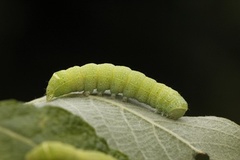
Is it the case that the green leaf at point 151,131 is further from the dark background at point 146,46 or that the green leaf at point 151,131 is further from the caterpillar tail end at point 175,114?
the dark background at point 146,46

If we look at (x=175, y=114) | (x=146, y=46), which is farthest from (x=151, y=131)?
(x=146, y=46)

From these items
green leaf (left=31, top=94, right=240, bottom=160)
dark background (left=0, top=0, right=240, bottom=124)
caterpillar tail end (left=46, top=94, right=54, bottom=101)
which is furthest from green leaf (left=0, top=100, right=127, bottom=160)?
dark background (left=0, top=0, right=240, bottom=124)

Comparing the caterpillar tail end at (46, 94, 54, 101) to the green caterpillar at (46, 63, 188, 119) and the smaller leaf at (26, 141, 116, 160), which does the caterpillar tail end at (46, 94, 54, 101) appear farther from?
the smaller leaf at (26, 141, 116, 160)

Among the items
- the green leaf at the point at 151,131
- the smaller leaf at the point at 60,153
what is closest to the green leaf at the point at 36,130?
the smaller leaf at the point at 60,153

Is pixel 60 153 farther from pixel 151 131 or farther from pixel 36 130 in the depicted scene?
pixel 151 131

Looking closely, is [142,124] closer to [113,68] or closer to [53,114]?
[113,68]

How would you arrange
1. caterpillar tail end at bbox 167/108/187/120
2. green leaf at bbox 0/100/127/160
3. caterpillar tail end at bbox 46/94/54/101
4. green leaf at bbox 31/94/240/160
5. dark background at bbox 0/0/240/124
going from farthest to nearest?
dark background at bbox 0/0/240/124 < caterpillar tail end at bbox 167/108/187/120 < caterpillar tail end at bbox 46/94/54/101 < green leaf at bbox 31/94/240/160 < green leaf at bbox 0/100/127/160
